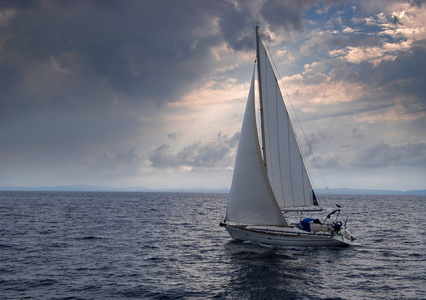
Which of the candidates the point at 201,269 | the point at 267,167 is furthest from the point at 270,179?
the point at 201,269

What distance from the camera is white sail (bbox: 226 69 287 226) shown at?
101ft

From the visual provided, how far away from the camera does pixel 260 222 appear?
104 ft

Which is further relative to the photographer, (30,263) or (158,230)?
(158,230)

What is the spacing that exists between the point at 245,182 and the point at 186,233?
17.4 m

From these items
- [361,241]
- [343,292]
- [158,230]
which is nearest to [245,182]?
[343,292]

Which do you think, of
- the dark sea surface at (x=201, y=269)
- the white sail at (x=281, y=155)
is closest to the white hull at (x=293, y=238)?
the dark sea surface at (x=201, y=269)

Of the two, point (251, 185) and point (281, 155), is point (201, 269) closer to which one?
point (251, 185)

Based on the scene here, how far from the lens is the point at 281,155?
3275cm

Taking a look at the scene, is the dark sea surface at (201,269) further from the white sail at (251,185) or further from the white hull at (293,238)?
the white sail at (251,185)

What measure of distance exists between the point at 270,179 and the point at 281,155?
2.66 m

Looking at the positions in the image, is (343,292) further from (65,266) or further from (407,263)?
(65,266)

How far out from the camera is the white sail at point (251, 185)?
3084 centimetres

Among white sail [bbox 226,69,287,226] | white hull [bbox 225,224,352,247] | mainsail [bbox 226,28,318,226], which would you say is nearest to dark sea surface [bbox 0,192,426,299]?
white hull [bbox 225,224,352,247]

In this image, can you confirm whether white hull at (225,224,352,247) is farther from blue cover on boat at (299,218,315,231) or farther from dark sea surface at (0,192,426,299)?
dark sea surface at (0,192,426,299)
